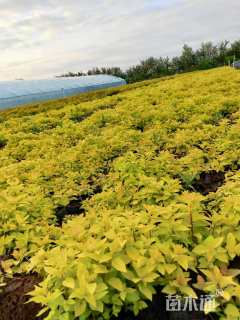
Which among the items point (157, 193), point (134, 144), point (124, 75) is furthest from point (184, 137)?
point (124, 75)

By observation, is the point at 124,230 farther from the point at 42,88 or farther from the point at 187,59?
the point at 187,59

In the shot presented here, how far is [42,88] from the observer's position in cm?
3033

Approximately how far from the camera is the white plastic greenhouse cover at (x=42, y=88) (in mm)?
26953

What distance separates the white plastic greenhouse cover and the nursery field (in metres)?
21.6

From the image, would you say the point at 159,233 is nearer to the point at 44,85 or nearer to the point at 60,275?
the point at 60,275

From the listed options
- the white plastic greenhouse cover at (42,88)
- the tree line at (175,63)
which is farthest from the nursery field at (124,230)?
the tree line at (175,63)

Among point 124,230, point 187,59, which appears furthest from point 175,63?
point 124,230

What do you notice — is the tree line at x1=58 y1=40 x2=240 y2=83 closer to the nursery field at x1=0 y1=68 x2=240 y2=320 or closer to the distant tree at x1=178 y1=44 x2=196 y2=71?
the distant tree at x1=178 y1=44 x2=196 y2=71

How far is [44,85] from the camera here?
31.3 m

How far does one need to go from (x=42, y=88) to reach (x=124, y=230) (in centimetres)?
2897

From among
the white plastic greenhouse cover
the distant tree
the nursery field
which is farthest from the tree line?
the nursery field

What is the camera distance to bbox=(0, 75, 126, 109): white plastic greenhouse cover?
88.4ft

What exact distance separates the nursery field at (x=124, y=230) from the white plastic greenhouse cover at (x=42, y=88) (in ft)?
71.0

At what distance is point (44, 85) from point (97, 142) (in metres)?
26.4
